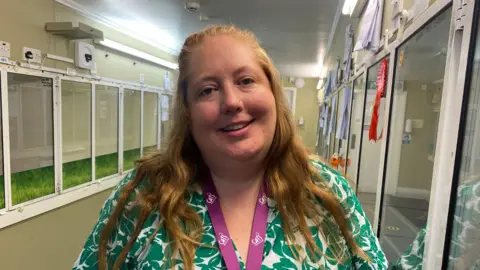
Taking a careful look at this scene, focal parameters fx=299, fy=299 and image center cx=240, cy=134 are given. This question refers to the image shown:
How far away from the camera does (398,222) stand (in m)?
1.83

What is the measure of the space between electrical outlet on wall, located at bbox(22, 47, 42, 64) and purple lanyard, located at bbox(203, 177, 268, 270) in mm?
2219

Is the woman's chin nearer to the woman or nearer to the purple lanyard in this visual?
the woman

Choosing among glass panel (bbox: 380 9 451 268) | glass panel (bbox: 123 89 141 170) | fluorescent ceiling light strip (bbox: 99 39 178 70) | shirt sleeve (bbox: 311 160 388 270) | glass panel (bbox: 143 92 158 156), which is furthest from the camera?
glass panel (bbox: 143 92 158 156)

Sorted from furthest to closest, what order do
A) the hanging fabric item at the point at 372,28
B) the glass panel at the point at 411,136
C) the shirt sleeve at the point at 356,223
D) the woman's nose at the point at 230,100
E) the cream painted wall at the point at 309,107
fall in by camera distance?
the cream painted wall at the point at 309,107 → the hanging fabric item at the point at 372,28 → the glass panel at the point at 411,136 → the shirt sleeve at the point at 356,223 → the woman's nose at the point at 230,100

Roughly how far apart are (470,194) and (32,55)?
2.87 meters

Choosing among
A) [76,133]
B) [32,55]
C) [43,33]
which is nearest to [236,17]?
[43,33]

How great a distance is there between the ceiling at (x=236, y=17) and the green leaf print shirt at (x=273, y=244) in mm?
1843

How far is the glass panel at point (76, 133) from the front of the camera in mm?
2822

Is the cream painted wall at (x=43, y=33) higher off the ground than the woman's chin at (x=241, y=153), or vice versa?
the cream painted wall at (x=43, y=33)

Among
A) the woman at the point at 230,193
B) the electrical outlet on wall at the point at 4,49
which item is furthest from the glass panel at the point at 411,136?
the electrical outlet on wall at the point at 4,49

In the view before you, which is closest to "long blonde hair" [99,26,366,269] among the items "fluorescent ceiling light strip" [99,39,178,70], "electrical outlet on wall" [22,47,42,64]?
"electrical outlet on wall" [22,47,42,64]

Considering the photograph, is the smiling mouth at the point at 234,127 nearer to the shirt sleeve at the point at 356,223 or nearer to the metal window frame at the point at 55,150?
the shirt sleeve at the point at 356,223

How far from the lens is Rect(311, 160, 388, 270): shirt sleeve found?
2.84 ft

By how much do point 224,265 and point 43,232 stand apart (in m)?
2.52
